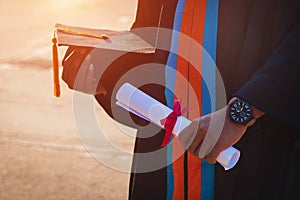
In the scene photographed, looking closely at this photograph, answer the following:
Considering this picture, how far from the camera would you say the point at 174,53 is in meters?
1.99

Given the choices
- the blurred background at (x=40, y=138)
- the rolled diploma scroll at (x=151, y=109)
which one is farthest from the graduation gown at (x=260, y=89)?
the blurred background at (x=40, y=138)

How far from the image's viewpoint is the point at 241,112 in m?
1.75

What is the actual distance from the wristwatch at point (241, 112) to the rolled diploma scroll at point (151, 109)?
85mm

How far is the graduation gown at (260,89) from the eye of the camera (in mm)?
1733

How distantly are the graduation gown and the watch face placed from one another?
2cm

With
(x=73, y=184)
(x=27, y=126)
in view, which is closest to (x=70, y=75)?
(x=73, y=184)

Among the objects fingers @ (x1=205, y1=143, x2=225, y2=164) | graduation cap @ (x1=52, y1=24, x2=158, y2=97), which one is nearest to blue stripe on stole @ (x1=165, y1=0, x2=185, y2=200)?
graduation cap @ (x1=52, y1=24, x2=158, y2=97)

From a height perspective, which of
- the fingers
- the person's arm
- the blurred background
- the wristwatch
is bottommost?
the blurred background

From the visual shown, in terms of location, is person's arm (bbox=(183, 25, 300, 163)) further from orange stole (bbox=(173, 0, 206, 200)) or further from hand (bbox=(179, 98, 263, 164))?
orange stole (bbox=(173, 0, 206, 200))

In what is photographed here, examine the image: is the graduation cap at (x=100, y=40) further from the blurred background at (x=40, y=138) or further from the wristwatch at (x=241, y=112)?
the blurred background at (x=40, y=138)

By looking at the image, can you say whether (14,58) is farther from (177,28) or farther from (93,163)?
(177,28)

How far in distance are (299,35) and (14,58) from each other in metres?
6.53

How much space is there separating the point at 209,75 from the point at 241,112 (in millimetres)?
217

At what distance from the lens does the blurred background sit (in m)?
4.62
